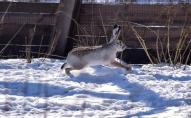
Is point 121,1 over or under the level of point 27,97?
over

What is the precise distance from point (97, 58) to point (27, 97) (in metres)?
1.95

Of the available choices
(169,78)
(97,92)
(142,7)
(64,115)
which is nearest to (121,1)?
(142,7)

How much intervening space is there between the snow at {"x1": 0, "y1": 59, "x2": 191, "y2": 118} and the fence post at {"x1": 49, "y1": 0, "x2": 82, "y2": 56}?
168 cm

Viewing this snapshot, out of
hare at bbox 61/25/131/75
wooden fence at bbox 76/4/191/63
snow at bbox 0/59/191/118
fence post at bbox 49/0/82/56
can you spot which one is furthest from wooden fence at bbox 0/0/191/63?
hare at bbox 61/25/131/75

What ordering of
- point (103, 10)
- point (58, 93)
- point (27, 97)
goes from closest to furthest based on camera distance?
point (27, 97), point (58, 93), point (103, 10)

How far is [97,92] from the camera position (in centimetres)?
570

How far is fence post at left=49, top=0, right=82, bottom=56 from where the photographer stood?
361 inches

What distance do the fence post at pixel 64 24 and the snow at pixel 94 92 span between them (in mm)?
1683

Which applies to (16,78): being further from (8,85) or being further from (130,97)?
(130,97)

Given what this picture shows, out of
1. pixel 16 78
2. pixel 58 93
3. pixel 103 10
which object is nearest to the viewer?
pixel 58 93

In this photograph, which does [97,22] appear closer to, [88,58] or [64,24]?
[64,24]

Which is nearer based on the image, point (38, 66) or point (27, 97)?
point (27, 97)

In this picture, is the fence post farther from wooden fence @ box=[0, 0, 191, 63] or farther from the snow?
the snow

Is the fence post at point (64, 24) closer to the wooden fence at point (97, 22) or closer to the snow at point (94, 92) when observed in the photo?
the wooden fence at point (97, 22)
